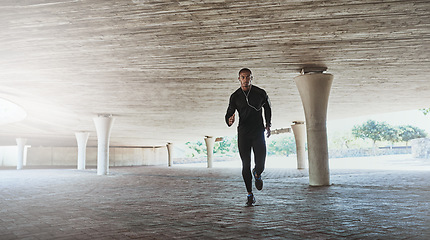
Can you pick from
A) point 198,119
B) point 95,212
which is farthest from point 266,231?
point 198,119

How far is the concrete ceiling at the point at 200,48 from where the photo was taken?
26.1 feet

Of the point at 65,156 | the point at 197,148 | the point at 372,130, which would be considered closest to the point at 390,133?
the point at 372,130

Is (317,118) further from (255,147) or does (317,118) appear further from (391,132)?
(391,132)

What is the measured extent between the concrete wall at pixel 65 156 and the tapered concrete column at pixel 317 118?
48697mm

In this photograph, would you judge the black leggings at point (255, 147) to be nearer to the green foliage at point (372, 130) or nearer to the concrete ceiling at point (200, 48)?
the concrete ceiling at point (200, 48)

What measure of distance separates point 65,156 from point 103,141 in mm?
33485

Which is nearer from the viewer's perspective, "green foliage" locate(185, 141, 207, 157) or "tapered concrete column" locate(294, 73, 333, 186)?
"tapered concrete column" locate(294, 73, 333, 186)

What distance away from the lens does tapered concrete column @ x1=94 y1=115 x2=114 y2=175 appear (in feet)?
80.9

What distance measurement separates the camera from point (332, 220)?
469 cm

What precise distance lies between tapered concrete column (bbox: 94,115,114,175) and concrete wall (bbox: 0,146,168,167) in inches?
1274

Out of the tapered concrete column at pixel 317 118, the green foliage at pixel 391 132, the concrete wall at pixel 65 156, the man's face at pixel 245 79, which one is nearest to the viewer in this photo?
the man's face at pixel 245 79

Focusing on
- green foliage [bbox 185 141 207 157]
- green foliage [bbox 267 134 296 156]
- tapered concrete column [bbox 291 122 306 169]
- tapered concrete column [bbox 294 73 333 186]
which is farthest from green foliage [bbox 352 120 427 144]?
tapered concrete column [bbox 294 73 333 186]

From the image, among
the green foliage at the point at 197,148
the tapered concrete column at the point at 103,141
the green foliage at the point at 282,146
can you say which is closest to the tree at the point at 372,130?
the green foliage at the point at 282,146

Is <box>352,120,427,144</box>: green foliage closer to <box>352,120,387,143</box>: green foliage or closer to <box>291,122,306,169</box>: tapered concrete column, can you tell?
<box>352,120,387,143</box>: green foliage
